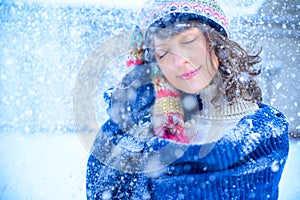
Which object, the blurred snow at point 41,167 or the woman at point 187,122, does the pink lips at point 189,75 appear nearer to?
the woman at point 187,122

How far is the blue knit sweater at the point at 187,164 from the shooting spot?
0.69m

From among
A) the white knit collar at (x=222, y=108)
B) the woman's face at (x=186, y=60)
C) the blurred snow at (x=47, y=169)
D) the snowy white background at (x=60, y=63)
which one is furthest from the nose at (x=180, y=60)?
the snowy white background at (x=60, y=63)

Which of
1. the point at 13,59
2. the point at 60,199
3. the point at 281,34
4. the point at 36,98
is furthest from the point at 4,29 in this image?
the point at 281,34

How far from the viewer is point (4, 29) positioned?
8.15 feet

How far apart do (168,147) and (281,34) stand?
1.94 meters

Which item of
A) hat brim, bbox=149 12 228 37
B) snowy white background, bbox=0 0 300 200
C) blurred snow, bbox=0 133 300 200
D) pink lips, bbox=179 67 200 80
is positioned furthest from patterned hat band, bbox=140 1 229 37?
snowy white background, bbox=0 0 300 200

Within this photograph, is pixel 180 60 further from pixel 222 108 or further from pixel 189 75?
pixel 222 108

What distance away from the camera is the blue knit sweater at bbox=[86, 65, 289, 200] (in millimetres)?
692

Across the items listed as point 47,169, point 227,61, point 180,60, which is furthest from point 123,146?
point 47,169

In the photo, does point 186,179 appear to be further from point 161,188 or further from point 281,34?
point 281,34

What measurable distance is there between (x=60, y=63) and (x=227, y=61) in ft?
6.39

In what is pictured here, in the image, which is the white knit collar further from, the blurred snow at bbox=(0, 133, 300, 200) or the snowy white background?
the snowy white background

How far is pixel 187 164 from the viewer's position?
27.5 inches

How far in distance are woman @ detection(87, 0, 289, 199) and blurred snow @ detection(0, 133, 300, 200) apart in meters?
0.97
